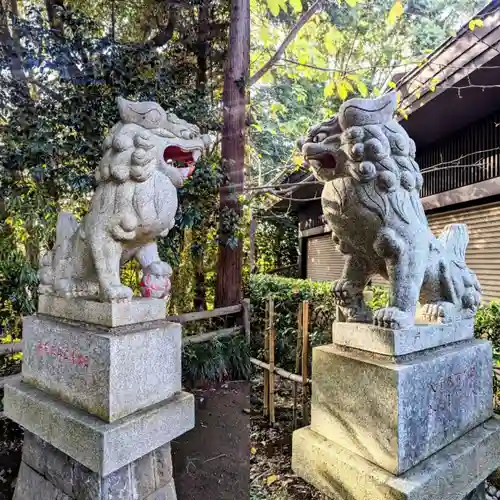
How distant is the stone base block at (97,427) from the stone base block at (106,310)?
0.43 meters

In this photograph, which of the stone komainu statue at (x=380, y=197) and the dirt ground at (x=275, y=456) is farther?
the dirt ground at (x=275, y=456)

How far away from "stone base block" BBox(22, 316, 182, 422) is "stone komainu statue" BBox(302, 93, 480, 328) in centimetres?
106

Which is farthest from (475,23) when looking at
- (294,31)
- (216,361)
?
(216,361)

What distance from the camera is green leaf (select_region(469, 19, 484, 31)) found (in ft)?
9.45

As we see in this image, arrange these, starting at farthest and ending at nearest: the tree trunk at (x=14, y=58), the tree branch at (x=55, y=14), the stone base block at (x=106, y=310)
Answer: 1. the tree branch at (x=55, y=14)
2. the tree trunk at (x=14, y=58)
3. the stone base block at (x=106, y=310)

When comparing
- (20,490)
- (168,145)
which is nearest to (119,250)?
(168,145)

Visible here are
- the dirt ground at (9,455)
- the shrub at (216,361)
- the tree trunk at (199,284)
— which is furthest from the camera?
the tree trunk at (199,284)

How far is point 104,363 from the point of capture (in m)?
1.61

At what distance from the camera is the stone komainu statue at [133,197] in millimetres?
1751

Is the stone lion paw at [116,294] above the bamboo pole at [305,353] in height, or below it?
above

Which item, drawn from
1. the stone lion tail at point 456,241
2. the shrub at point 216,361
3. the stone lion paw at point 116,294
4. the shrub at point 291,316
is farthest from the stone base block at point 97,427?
the shrub at point 291,316

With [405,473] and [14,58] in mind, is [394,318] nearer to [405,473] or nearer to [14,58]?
[405,473]

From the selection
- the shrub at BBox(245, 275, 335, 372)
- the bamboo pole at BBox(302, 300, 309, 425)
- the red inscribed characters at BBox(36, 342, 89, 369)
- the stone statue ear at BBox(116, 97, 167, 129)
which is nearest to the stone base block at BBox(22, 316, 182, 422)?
the red inscribed characters at BBox(36, 342, 89, 369)

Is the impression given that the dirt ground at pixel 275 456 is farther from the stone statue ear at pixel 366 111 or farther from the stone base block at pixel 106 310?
the stone statue ear at pixel 366 111
